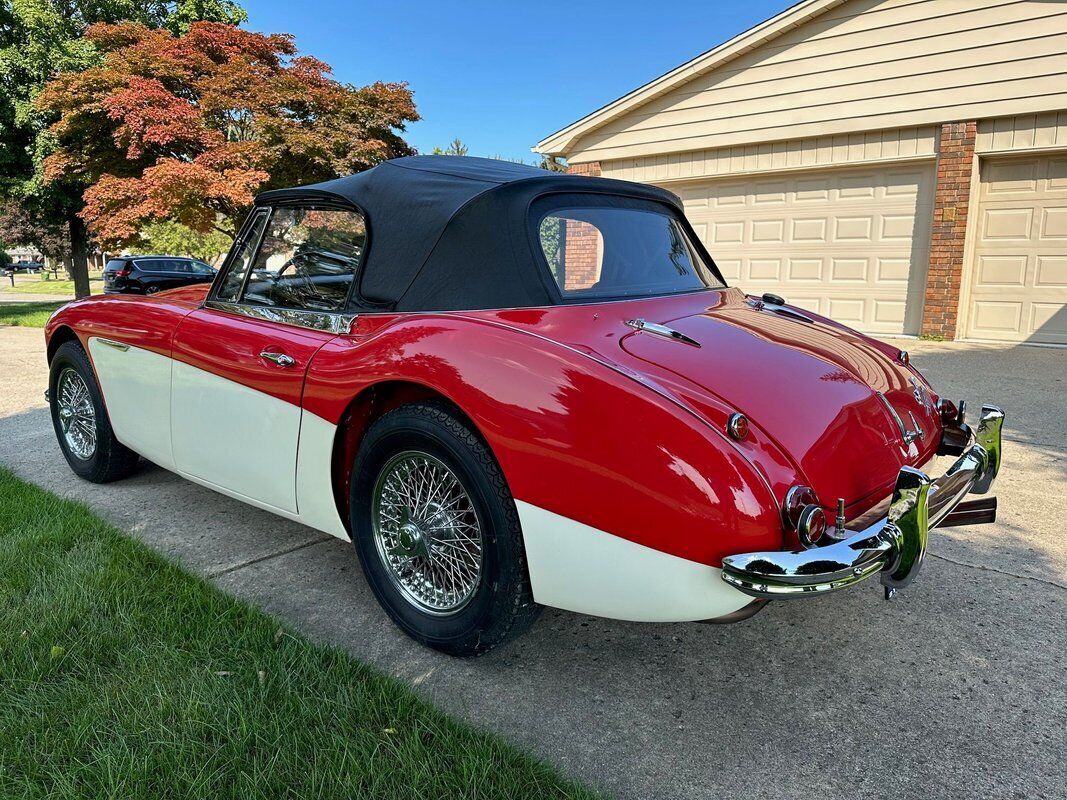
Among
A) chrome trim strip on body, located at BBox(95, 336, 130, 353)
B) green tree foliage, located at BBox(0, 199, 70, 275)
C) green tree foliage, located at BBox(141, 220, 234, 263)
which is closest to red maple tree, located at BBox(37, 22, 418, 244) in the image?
chrome trim strip on body, located at BBox(95, 336, 130, 353)

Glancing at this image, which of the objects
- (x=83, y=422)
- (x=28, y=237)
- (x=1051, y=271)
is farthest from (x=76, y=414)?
(x=28, y=237)

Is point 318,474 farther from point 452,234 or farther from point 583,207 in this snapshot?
point 583,207

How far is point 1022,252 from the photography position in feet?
29.0

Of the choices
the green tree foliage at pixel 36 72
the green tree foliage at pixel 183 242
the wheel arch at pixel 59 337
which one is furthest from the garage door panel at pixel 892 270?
the green tree foliage at pixel 183 242

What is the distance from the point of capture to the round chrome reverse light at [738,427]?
6.11 ft

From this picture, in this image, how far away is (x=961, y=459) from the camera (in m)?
2.50

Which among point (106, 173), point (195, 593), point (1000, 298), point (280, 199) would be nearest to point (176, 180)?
point (106, 173)

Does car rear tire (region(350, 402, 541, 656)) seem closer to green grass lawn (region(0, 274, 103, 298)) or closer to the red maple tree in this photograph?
the red maple tree

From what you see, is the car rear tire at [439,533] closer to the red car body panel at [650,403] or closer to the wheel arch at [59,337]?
the red car body panel at [650,403]

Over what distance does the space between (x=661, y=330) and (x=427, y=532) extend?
100 centimetres

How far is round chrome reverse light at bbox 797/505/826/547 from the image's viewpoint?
1.81 m

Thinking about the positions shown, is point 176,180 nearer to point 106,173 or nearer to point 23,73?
point 106,173

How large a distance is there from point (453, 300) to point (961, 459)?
1.82 meters

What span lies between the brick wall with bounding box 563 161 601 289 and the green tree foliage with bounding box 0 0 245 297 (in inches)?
620
